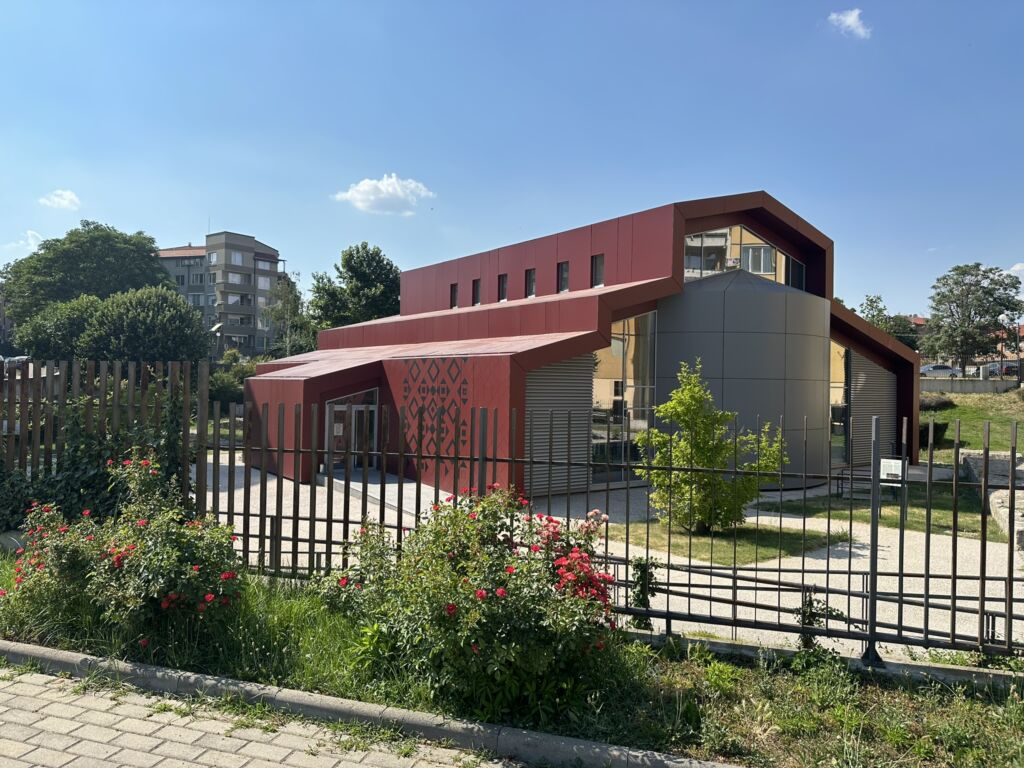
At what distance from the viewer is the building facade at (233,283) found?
80.3m

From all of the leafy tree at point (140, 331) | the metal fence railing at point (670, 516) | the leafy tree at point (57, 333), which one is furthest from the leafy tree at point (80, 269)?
the metal fence railing at point (670, 516)

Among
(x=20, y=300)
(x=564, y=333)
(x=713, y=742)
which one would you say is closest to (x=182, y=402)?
(x=713, y=742)

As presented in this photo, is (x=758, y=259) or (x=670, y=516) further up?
(x=758, y=259)

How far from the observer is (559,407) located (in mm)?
16969

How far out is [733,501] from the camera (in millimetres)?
11922

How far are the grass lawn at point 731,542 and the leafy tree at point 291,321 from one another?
3679 centimetres

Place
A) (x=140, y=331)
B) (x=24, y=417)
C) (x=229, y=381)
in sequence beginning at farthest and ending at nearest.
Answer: (x=229, y=381) → (x=140, y=331) → (x=24, y=417)

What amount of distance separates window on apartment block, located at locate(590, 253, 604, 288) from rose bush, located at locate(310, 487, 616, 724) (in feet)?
61.1

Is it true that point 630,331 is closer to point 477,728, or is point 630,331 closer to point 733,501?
point 733,501

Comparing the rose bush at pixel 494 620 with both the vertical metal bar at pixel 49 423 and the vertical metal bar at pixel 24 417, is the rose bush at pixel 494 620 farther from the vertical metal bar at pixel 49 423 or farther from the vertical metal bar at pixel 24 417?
the vertical metal bar at pixel 24 417

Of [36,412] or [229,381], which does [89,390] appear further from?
[229,381]

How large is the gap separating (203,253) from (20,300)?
92.6ft

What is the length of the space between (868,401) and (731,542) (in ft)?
48.3

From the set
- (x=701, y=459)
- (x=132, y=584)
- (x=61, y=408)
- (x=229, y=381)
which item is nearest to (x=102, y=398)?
(x=61, y=408)
